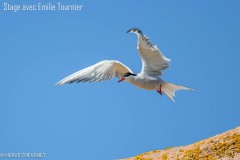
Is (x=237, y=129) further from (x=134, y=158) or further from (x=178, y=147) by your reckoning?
(x=134, y=158)

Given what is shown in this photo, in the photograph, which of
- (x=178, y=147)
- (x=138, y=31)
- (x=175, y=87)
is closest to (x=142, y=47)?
(x=138, y=31)

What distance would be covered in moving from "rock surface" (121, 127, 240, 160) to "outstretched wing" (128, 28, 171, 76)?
3015mm

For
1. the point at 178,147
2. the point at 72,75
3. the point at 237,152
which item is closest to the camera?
the point at 237,152

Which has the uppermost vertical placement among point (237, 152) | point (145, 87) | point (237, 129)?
point (145, 87)

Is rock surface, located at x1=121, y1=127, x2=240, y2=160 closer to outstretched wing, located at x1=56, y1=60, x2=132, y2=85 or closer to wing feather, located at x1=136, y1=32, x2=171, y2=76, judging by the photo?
wing feather, located at x1=136, y1=32, x2=171, y2=76

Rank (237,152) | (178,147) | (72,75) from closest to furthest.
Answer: (237,152) < (72,75) < (178,147)

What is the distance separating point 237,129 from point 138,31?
15.9ft

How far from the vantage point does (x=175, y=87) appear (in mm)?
19812

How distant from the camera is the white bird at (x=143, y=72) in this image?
17.8 meters

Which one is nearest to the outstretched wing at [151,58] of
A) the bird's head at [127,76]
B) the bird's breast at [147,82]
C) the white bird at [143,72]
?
the white bird at [143,72]

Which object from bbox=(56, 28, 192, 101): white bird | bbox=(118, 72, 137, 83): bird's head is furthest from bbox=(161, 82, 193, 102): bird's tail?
bbox=(118, 72, 137, 83): bird's head

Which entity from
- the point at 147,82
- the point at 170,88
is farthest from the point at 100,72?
the point at 170,88

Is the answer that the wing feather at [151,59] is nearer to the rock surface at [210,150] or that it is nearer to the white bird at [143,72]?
the white bird at [143,72]

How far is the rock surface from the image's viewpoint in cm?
1652
